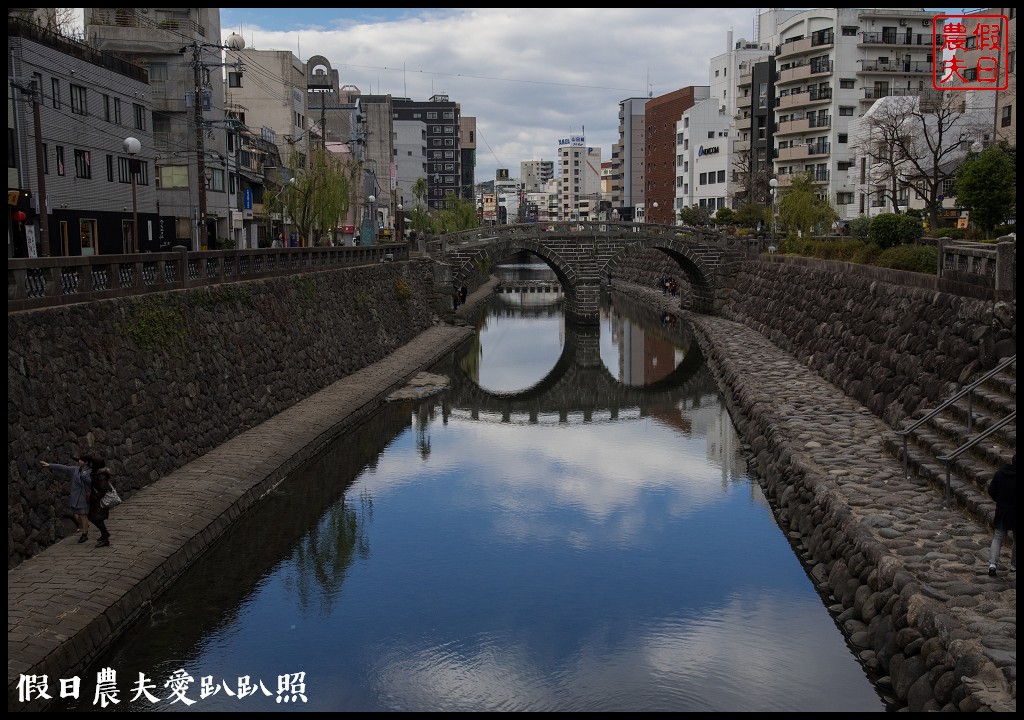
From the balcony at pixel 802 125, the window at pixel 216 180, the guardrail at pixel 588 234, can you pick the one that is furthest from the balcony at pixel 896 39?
the window at pixel 216 180

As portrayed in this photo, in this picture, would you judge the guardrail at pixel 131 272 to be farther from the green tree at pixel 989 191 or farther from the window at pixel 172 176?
the green tree at pixel 989 191

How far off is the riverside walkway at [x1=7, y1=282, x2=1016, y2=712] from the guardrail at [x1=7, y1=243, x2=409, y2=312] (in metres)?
3.49

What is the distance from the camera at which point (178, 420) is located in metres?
17.1

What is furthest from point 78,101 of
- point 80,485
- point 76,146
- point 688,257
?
point 688,257

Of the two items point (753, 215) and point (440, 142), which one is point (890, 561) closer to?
point (753, 215)

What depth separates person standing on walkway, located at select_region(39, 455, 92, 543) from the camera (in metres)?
11.8

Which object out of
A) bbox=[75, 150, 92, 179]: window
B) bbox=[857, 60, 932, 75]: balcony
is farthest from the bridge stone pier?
bbox=[857, 60, 932, 75]: balcony

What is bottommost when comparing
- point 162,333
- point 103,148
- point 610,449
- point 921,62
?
point 610,449

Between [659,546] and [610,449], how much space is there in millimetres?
8119

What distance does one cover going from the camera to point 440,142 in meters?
143

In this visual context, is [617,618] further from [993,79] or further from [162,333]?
[993,79]

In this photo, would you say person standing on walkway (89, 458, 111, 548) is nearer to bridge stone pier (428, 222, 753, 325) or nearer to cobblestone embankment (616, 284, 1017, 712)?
cobblestone embankment (616, 284, 1017, 712)

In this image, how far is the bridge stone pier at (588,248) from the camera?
160 feet

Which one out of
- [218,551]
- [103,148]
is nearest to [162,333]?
[218,551]
